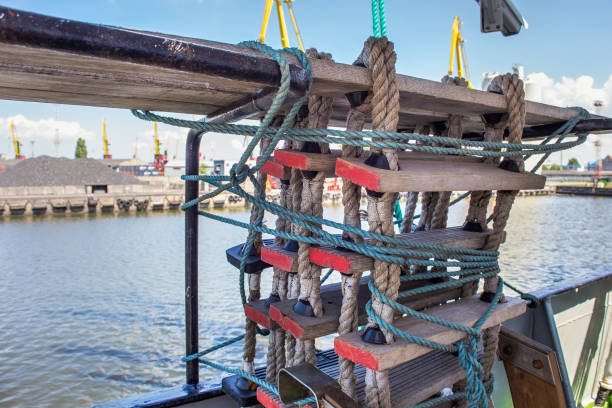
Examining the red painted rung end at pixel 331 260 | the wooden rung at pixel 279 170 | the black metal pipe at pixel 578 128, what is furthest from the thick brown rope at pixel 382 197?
the black metal pipe at pixel 578 128

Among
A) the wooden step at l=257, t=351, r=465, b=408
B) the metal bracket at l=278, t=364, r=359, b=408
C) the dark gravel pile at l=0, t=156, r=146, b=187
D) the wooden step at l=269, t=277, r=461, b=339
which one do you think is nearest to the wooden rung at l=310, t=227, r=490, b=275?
the wooden step at l=269, t=277, r=461, b=339

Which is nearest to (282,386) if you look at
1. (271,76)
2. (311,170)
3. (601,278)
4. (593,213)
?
(311,170)

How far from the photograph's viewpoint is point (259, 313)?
6.77ft

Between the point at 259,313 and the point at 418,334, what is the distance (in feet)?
2.57

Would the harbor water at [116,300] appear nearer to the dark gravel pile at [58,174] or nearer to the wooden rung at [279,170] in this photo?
the wooden rung at [279,170]

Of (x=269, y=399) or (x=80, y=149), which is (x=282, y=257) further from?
(x=80, y=149)

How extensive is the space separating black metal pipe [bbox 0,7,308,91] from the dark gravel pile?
124ft

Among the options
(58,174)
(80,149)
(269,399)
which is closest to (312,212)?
(269,399)

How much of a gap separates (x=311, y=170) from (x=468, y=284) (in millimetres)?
1119

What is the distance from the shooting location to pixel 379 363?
55.5 inches

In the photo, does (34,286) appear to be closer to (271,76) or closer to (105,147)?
(271,76)

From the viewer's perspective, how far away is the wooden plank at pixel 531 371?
86.4 inches

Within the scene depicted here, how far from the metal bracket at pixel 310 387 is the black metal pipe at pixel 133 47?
0.98 m

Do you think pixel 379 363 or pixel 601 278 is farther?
→ pixel 601 278
